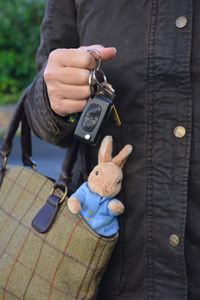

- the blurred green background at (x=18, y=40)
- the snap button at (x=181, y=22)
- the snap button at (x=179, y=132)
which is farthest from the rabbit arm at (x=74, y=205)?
the blurred green background at (x=18, y=40)

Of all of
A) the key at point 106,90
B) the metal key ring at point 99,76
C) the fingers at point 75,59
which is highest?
the fingers at point 75,59

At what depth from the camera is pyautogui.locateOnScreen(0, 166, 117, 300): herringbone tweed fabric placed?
111cm

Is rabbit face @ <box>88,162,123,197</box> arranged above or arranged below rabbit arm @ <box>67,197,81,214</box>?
above

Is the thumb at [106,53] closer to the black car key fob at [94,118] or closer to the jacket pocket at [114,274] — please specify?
the black car key fob at [94,118]

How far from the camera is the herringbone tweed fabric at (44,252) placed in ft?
3.64

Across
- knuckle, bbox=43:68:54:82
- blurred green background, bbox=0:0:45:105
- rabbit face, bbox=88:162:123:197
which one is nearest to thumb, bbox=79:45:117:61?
knuckle, bbox=43:68:54:82

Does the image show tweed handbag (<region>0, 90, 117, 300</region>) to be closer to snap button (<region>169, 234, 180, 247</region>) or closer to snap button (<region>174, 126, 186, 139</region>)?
snap button (<region>169, 234, 180, 247</region>)

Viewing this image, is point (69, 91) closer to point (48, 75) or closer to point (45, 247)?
point (48, 75)

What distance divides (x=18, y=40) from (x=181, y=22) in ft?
22.2

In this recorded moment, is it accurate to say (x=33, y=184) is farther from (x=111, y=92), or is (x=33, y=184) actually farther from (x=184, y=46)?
(x=184, y=46)

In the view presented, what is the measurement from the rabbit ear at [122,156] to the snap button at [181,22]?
0.26 m

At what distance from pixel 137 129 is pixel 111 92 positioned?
0.10 metres

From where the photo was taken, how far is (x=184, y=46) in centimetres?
104

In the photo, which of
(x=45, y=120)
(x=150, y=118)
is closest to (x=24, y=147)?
(x=45, y=120)
